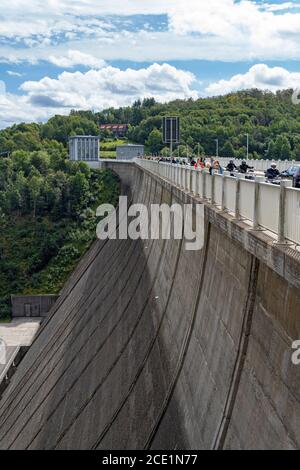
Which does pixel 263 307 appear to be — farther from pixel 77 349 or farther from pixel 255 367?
pixel 77 349

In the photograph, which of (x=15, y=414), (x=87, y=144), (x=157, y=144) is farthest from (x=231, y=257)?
(x=157, y=144)

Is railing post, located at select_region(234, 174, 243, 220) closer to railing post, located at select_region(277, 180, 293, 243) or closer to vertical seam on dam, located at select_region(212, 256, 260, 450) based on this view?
vertical seam on dam, located at select_region(212, 256, 260, 450)

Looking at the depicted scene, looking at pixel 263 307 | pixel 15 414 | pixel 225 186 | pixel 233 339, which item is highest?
pixel 225 186

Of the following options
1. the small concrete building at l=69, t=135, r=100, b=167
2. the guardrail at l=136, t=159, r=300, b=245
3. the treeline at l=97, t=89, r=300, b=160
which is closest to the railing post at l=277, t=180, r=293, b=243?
the guardrail at l=136, t=159, r=300, b=245

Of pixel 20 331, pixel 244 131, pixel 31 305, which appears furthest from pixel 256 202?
pixel 244 131

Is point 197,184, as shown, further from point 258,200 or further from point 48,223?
point 48,223

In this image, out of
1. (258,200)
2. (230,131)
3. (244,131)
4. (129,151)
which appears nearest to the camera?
(258,200)
